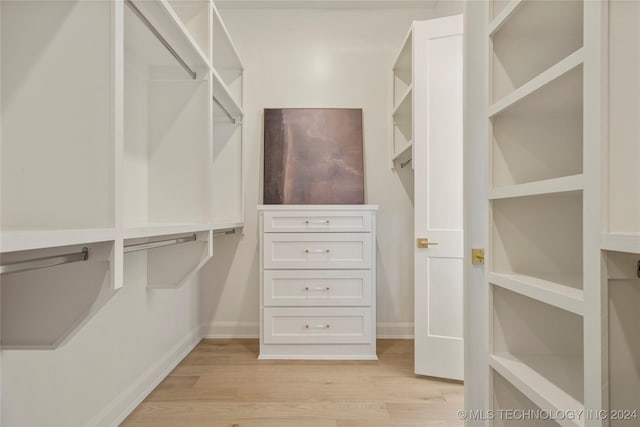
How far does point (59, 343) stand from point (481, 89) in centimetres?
154

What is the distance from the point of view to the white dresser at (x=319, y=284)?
7.73 feet

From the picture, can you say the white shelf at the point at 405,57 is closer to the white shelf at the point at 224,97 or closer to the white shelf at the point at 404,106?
the white shelf at the point at 404,106

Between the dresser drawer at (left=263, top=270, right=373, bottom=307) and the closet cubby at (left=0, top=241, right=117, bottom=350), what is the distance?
4.86 ft

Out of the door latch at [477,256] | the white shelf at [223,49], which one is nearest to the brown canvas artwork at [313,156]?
the white shelf at [223,49]

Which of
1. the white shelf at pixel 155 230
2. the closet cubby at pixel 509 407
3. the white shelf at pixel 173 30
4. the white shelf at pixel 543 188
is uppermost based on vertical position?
the white shelf at pixel 173 30

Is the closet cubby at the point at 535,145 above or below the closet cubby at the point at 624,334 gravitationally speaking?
above

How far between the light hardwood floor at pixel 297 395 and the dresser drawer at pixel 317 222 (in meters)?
0.85

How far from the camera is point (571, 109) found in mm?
1028

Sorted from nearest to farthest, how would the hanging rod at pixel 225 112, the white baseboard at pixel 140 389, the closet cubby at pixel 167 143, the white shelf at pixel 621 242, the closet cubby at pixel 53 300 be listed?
the white shelf at pixel 621 242, the closet cubby at pixel 53 300, the white baseboard at pixel 140 389, the closet cubby at pixel 167 143, the hanging rod at pixel 225 112

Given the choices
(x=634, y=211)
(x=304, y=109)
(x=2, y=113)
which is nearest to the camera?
(x=634, y=211)

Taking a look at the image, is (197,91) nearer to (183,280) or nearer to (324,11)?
(183,280)

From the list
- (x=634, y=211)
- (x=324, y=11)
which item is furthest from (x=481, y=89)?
(x=324, y=11)

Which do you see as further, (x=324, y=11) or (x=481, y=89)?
(x=324, y=11)

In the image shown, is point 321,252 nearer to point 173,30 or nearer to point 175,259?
point 175,259
